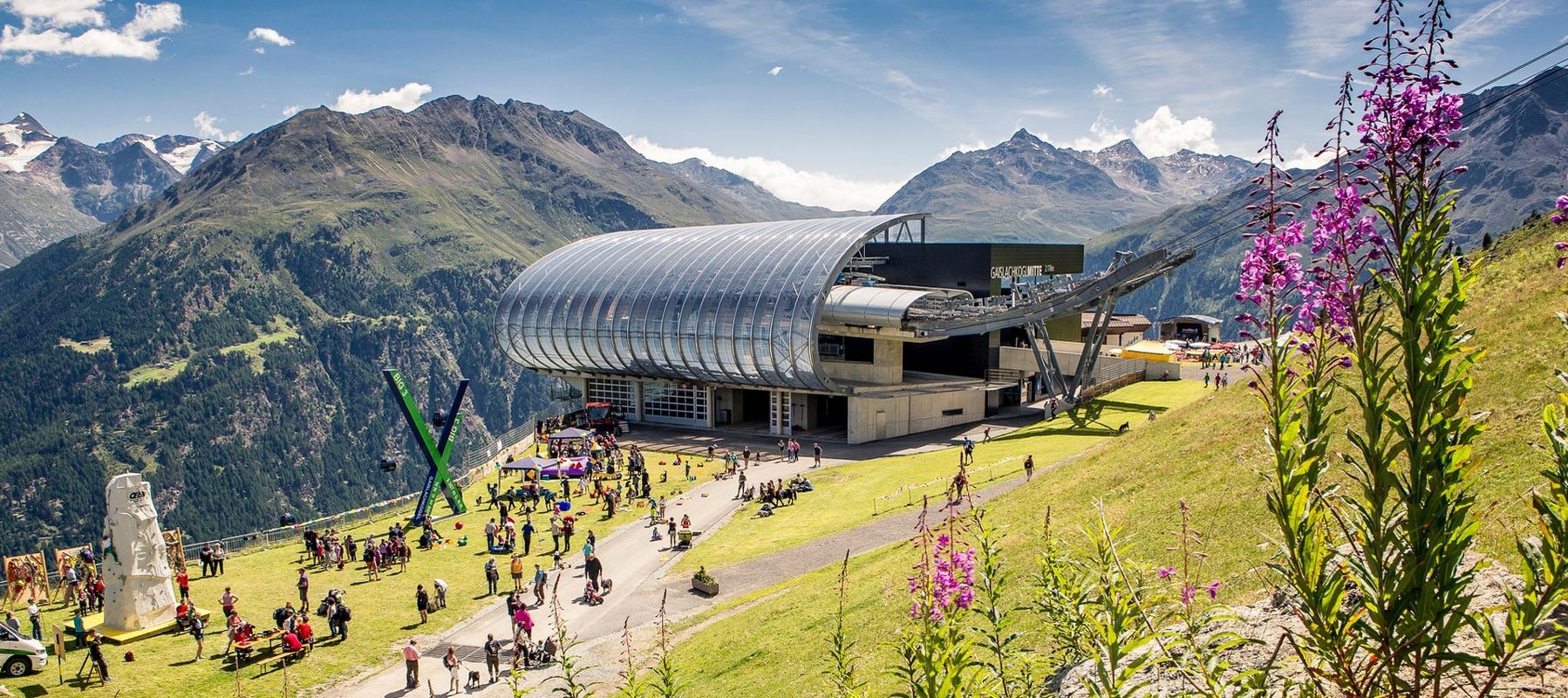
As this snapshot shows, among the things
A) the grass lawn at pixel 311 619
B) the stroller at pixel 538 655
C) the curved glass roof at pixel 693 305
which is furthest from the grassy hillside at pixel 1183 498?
the curved glass roof at pixel 693 305

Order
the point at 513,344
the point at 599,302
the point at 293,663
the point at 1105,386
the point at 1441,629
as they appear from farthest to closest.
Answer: the point at 513,344 < the point at 599,302 < the point at 1105,386 < the point at 293,663 < the point at 1441,629

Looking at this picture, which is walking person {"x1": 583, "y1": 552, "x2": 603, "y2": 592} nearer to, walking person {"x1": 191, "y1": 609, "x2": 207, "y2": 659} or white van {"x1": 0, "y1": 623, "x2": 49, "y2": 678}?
walking person {"x1": 191, "y1": 609, "x2": 207, "y2": 659}

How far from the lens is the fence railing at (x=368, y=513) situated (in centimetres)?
4685

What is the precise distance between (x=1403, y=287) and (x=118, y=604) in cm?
3750

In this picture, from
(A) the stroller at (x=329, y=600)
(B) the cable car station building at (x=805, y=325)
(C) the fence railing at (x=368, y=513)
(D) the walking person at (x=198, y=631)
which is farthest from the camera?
(B) the cable car station building at (x=805, y=325)

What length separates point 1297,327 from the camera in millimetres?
6695

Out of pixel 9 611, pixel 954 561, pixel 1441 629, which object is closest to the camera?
pixel 1441 629

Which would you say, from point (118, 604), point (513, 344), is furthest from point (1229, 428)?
point (513, 344)

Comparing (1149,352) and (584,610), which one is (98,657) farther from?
(1149,352)

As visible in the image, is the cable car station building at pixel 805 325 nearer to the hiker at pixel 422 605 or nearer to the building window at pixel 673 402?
the building window at pixel 673 402

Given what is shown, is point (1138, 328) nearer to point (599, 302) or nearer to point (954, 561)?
point (599, 302)

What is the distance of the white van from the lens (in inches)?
1119

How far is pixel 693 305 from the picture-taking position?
76625 millimetres

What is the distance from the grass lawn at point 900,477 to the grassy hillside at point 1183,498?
7551 millimetres
